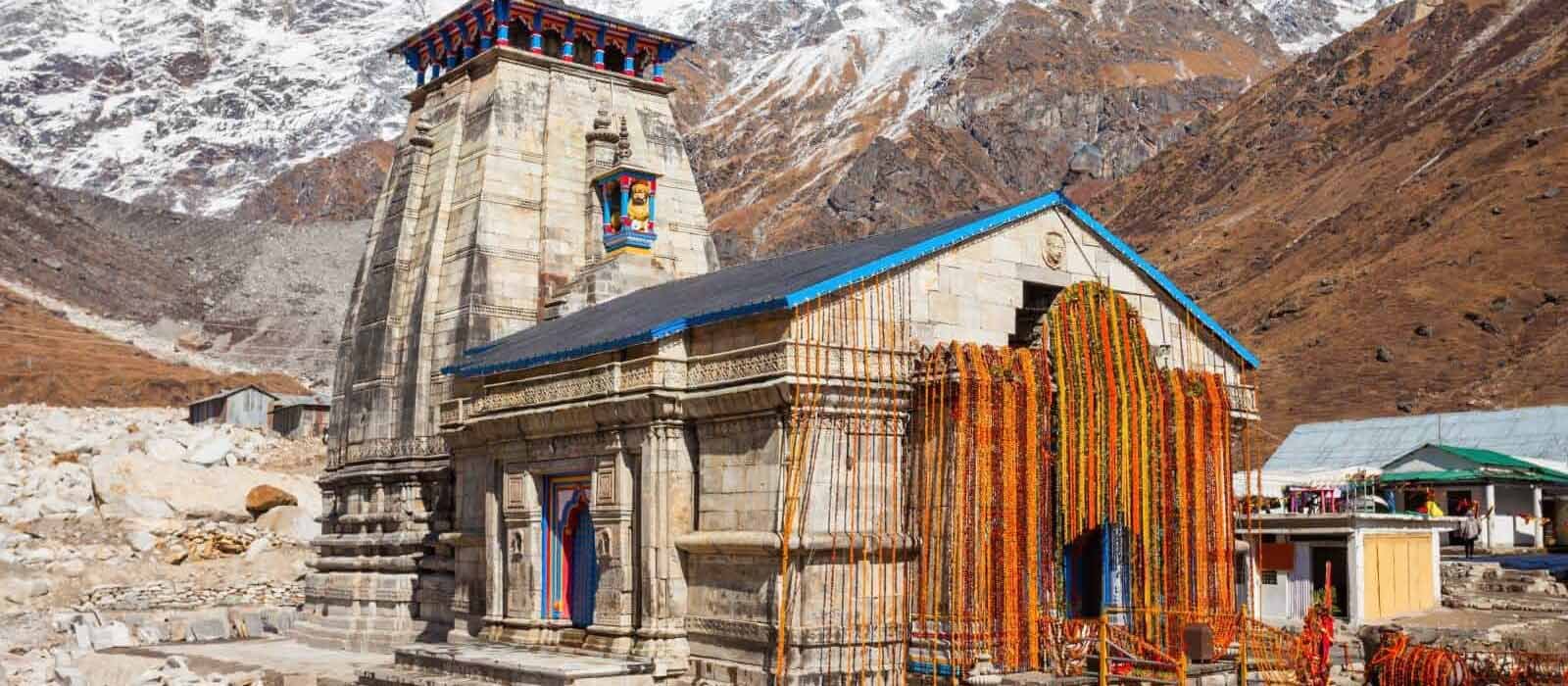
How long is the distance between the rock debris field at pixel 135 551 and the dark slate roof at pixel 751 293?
8746 mm

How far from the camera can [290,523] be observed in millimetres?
49688

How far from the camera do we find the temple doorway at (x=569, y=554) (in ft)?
87.3

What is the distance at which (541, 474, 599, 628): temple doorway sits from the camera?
2661 cm

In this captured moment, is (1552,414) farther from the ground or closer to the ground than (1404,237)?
closer to the ground

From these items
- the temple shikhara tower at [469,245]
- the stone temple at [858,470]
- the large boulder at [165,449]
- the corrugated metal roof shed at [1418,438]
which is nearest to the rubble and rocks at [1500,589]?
the stone temple at [858,470]

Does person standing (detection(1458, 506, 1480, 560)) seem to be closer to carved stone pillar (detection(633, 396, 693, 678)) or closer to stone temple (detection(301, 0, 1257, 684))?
stone temple (detection(301, 0, 1257, 684))

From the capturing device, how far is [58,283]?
131 metres

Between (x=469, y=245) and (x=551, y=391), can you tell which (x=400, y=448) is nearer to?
(x=469, y=245)

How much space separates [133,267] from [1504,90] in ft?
394

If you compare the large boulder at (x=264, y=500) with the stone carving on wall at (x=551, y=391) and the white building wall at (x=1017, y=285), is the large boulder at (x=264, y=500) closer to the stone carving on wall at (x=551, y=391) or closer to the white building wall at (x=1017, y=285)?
the stone carving on wall at (x=551, y=391)

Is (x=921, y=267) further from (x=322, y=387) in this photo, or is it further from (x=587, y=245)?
(x=322, y=387)

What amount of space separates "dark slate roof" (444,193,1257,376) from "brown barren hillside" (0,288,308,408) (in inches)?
2730

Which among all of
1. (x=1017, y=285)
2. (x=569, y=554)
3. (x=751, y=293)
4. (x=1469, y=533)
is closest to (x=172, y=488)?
(x=569, y=554)

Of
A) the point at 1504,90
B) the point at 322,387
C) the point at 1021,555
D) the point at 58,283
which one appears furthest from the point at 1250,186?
the point at 1021,555
